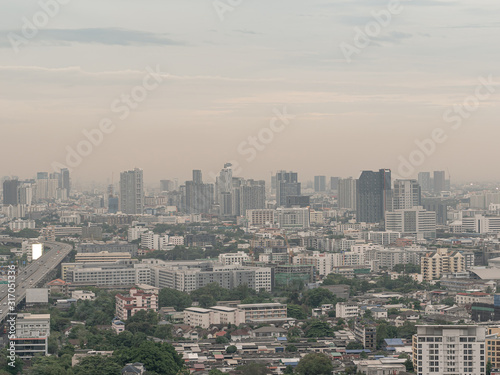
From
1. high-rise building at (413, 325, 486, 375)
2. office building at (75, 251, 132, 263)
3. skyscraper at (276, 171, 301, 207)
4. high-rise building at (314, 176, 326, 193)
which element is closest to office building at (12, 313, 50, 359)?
high-rise building at (413, 325, 486, 375)

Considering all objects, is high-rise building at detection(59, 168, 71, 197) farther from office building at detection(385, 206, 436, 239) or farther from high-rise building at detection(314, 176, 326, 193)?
office building at detection(385, 206, 436, 239)

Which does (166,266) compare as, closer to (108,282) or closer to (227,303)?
(108,282)

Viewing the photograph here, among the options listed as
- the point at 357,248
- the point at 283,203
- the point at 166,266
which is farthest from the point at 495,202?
the point at 166,266

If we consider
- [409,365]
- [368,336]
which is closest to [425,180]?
[368,336]

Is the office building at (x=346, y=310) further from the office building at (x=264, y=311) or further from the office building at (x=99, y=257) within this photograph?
the office building at (x=99, y=257)

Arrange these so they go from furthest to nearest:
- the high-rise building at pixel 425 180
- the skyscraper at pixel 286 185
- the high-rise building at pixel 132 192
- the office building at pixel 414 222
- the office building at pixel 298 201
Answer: the high-rise building at pixel 425 180 < the skyscraper at pixel 286 185 < the high-rise building at pixel 132 192 < the office building at pixel 298 201 < the office building at pixel 414 222

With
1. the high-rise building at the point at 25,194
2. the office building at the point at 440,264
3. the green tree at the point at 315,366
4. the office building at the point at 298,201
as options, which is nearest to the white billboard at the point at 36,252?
the office building at the point at 440,264
